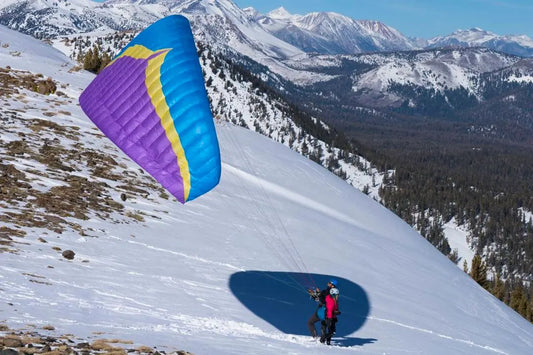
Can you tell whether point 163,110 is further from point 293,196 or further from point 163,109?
point 293,196

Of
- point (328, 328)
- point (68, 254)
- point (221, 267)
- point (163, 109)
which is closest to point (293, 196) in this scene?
point (221, 267)

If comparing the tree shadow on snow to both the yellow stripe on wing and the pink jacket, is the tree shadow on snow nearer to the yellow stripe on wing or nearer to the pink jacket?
the pink jacket

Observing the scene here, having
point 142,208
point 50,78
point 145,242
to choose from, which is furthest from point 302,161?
point 145,242

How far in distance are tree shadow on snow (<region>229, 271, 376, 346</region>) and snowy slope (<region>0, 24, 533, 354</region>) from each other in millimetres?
62

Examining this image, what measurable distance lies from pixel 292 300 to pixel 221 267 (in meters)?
2.45

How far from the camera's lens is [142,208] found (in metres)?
20.2

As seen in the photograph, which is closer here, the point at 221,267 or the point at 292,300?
the point at 292,300

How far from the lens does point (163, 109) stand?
46.8ft

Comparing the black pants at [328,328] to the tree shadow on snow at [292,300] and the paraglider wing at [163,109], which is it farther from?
the paraglider wing at [163,109]

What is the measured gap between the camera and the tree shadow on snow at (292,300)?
48.8 ft

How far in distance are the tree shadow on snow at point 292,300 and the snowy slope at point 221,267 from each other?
62 millimetres

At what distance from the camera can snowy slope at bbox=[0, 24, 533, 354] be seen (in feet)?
39.2

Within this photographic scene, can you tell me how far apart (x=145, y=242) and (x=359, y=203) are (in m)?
19.4

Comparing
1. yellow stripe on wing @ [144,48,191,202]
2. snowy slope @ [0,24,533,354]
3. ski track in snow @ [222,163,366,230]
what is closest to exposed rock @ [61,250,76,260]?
snowy slope @ [0,24,533,354]
